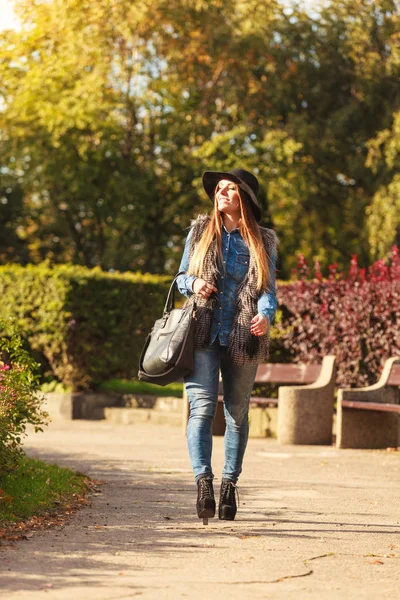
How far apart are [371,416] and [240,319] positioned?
20.4ft

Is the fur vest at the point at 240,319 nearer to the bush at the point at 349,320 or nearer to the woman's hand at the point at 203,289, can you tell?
the woman's hand at the point at 203,289

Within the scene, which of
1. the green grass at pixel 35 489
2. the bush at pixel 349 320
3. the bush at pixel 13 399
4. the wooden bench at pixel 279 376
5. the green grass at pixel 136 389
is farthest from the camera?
the green grass at pixel 136 389

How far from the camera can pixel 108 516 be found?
6.93 meters

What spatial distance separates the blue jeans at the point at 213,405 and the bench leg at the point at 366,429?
5.70 meters

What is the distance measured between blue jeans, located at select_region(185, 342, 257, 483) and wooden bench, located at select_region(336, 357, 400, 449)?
18.3 ft

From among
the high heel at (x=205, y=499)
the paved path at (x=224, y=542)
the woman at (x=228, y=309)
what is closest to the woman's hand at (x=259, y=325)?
the woman at (x=228, y=309)

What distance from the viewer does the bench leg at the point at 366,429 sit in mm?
12367

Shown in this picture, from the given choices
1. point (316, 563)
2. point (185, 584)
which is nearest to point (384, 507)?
point (316, 563)

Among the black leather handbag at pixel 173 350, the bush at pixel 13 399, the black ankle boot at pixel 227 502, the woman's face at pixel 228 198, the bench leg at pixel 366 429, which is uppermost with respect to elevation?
the woman's face at pixel 228 198

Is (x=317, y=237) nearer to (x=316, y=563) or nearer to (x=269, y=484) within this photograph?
(x=269, y=484)

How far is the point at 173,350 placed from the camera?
650 centimetres

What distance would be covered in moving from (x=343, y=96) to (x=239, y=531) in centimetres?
3170

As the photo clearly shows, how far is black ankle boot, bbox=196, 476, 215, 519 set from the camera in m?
6.29

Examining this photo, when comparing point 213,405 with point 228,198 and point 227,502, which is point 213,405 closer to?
point 227,502
